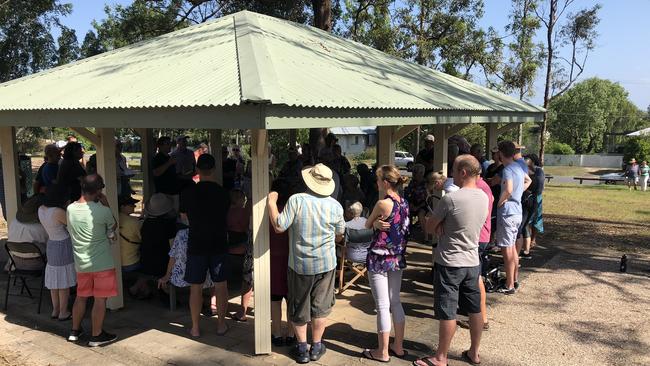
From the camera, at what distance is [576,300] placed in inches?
228

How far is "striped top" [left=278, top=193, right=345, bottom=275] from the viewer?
388cm

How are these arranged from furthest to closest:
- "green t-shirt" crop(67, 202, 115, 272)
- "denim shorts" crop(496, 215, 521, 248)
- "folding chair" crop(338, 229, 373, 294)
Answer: "denim shorts" crop(496, 215, 521, 248) < "folding chair" crop(338, 229, 373, 294) < "green t-shirt" crop(67, 202, 115, 272)

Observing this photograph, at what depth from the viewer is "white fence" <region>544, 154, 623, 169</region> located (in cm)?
4512

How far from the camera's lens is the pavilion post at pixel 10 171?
6191mm

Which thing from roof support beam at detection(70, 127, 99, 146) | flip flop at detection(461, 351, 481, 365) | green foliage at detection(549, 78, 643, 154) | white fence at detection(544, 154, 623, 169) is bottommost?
flip flop at detection(461, 351, 481, 365)

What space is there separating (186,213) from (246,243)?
0.90 meters

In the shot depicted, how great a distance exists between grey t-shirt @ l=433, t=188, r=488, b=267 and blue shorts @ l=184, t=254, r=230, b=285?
1.98 m

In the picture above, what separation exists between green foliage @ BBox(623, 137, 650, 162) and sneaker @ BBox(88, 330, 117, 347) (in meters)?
38.4

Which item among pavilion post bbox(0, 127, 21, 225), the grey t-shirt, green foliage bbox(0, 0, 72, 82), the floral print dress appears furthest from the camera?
green foliage bbox(0, 0, 72, 82)

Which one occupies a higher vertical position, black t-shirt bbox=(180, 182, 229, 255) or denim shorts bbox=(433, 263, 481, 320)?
black t-shirt bbox=(180, 182, 229, 255)

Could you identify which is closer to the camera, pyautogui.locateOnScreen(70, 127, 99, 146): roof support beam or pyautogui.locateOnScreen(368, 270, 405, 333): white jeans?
pyautogui.locateOnScreen(368, 270, 405, 333): white jeans

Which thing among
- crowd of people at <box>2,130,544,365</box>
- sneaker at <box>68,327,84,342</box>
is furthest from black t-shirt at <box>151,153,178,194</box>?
sneaker at <box>68,327,84,342</box>

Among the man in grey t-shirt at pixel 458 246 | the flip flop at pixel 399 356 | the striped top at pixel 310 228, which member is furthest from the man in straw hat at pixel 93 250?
the man in grey t-shirt at pixel 458 246

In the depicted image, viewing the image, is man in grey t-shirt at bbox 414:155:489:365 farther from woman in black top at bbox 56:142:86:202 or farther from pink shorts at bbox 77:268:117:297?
woman in black top at bbox 56:142:86:202
